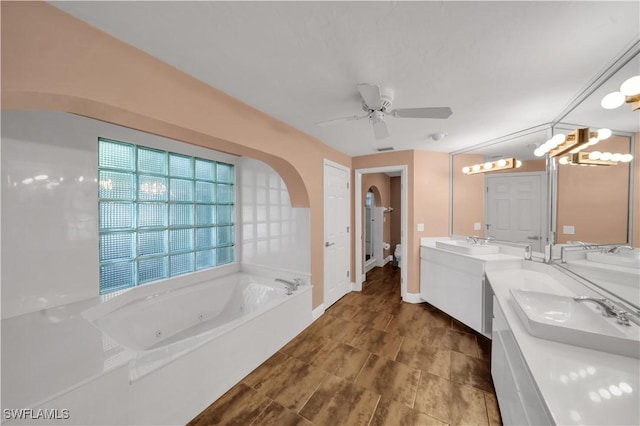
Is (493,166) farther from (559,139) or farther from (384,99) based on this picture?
(384,99)

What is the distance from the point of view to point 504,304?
1415 mm

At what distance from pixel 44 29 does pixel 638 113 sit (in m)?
2.93

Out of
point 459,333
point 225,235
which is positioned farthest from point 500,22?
point 225,235

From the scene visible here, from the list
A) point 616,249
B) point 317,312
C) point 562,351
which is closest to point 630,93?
point 616,249

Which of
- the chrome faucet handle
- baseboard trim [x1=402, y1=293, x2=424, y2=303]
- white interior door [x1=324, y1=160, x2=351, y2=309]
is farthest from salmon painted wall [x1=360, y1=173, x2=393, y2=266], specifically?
the chrome faucet handle

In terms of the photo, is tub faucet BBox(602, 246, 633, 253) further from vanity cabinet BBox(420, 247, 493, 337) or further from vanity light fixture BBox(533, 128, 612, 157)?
vanity cabinet BBox(420, 247, 493, 337)

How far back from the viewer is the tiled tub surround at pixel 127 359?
1.01m

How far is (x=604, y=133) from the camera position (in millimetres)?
1425

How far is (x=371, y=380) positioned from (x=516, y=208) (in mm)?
2317

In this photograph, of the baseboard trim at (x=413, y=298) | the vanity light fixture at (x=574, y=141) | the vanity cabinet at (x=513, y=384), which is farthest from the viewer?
the baseboard trim at (x=413, y=298)

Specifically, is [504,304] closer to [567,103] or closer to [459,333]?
[459,333]

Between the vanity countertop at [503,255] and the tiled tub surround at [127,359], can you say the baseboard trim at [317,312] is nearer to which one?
the tiled tub surround at [127,359]

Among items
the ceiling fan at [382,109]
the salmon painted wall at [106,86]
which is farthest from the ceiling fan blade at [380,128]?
the salmon painted wall at [106,86]

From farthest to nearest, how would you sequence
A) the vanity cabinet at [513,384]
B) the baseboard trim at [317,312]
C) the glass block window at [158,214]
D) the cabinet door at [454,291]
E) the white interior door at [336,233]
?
the white interior door at [336,233] → the baseboard trim at [317,312] → the cabinet door at [454,291] → the glass block window at [158,214] → the vanity cabinet at [513,384]
